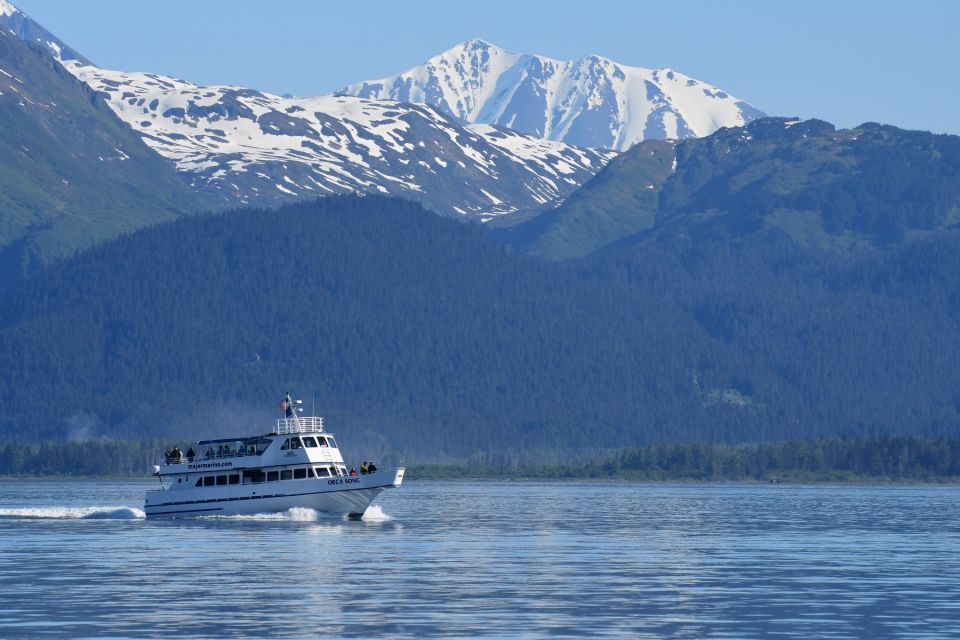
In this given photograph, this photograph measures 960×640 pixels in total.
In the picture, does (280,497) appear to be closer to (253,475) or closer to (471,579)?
(253,475)

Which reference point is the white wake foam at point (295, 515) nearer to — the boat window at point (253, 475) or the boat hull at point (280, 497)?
the boat hull at point (280, 497)

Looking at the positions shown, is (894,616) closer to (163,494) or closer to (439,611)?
(439,611)

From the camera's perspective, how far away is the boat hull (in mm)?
163875

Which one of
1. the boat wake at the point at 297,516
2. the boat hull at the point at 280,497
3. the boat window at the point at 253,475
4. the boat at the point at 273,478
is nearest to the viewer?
the boat hull at the point at 280,497

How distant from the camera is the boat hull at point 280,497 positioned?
6452 inches

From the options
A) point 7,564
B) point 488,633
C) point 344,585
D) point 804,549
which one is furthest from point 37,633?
point 804,549

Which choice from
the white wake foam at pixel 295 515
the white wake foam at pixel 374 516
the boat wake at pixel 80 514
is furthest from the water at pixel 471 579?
the boat wake at pixel 80 514

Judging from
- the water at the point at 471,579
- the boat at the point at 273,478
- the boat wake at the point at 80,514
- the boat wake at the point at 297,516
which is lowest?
the water at the point at 471,579

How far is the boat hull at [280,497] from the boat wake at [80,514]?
5746 mm

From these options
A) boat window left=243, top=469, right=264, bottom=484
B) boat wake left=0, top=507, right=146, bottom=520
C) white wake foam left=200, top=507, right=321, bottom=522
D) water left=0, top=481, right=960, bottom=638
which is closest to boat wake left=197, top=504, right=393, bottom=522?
white wake foam left=200, top=507, right=321, bottom=522

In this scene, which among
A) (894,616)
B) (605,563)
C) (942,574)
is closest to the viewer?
(894,616)

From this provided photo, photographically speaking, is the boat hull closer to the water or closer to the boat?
the boat

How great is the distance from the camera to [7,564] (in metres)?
113

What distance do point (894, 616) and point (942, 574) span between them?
23444 mm
